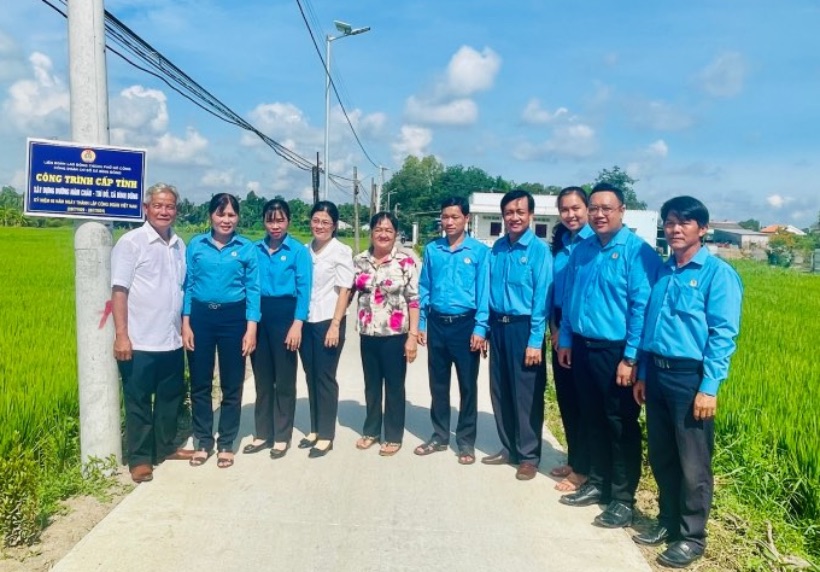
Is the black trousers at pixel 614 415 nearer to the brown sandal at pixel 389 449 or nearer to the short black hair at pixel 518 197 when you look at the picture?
the short black hair at pixel 518 197

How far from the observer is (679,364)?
10.6ft

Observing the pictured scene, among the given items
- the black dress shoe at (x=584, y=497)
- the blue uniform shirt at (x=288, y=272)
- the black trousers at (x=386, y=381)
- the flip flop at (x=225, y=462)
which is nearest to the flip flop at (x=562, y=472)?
the black dress shoe at (x=584, y=497)

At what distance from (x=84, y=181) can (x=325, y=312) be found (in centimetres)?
176

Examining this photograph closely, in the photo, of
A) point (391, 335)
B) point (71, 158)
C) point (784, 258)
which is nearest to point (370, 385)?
point (391, 335)

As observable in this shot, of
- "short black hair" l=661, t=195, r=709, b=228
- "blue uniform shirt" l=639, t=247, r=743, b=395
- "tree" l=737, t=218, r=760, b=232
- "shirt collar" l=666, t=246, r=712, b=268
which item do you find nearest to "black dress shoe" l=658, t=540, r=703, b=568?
"blue uniform shirt" l=639, t=247, r=743, b=395

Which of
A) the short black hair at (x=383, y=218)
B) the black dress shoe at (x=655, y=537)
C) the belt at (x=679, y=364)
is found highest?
the short black hair at (x=383, y=218)

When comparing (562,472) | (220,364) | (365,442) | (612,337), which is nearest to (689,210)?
(612,337)

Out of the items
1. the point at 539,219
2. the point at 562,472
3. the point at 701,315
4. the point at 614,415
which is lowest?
the point at 562,472

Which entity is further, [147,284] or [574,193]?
[574,193]

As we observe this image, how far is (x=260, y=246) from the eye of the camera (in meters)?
4.64

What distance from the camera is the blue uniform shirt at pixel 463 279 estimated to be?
4.57m

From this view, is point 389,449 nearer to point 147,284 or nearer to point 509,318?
point 509,318

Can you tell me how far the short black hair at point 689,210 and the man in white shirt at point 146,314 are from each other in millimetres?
3031

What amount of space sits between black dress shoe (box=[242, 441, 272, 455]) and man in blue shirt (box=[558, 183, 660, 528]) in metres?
2.17
